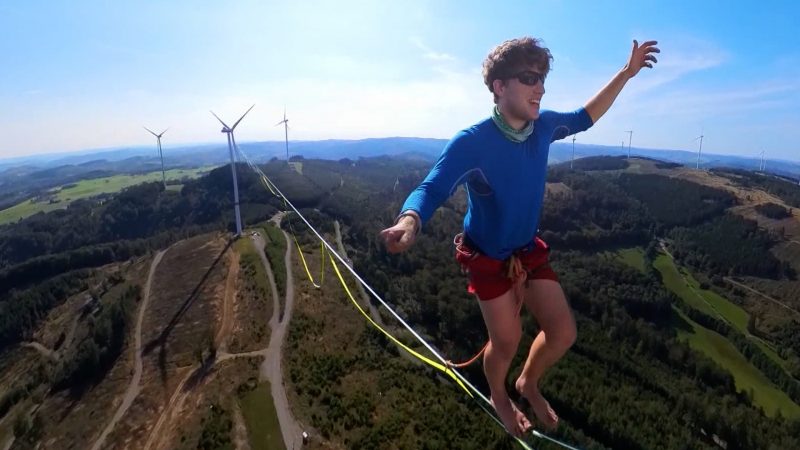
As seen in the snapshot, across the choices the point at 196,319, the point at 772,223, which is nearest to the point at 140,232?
the point at 196,319

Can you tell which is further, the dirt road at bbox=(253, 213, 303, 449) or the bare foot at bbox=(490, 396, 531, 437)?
the dirt road at bbox=(253, 213, 303, 449)

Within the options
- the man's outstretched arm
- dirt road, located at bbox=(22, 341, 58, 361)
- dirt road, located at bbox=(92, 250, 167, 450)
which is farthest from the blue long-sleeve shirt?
dirt road, located at bbox=(22, 341, 58, 361)

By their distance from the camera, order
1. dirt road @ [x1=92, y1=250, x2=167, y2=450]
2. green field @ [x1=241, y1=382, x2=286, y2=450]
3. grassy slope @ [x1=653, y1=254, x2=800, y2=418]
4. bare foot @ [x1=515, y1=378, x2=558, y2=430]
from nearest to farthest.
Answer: bare foot @ [x1=515, y1=378, x2=558, y2=430] < green field @ [x1=241, y1=382, x2=286, y2=450] < dirt road @ [x1=92, y1=250, x2=167, y2=450] < grassy slope @ [x1=653, y1=254, x2=800, y2=418]

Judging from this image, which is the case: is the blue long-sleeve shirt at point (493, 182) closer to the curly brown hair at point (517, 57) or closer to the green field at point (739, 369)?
the curly brown hair at point (517, 57)

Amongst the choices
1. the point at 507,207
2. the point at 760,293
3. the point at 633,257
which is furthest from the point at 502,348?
the point at 633,257

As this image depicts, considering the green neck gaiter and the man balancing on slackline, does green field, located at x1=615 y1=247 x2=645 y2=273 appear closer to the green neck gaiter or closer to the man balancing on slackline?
the man balancing on slackline

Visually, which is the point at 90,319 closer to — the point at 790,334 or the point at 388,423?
the point at 388,423
